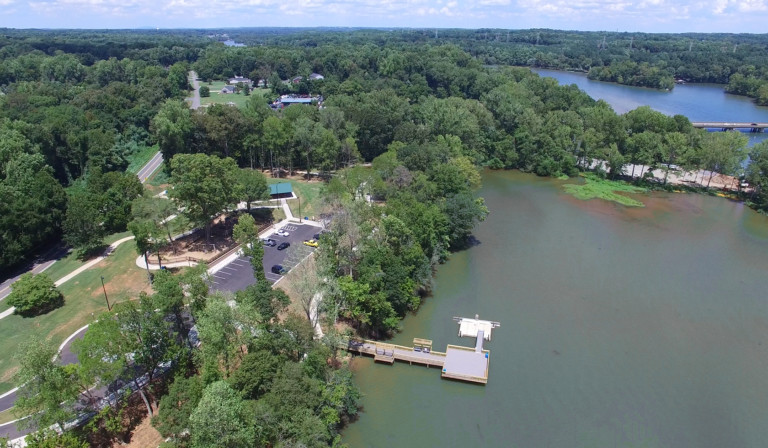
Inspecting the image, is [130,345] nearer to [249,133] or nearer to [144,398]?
[144,398]

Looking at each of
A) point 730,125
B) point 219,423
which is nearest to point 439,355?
point 219,423

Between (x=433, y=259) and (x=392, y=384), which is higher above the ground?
(x=433, y=259)

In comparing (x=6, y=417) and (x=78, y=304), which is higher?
(x=78, y=304)

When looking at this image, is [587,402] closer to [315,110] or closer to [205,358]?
[205,358]

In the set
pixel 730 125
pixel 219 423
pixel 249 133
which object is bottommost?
pixel 219 423

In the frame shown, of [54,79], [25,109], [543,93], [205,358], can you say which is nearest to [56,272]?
[205,358]

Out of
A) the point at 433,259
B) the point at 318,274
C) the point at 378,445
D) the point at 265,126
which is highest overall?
the point at 265,126
